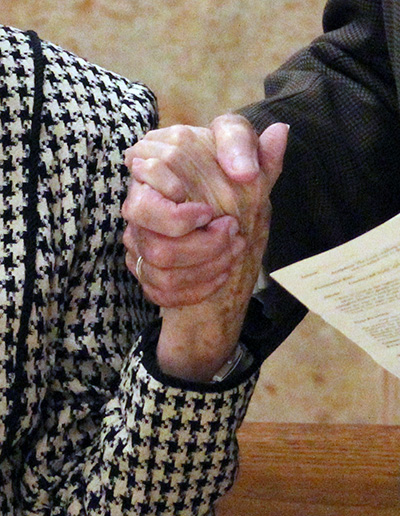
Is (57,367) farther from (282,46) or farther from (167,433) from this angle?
(282,46)

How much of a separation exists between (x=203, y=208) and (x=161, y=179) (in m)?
0.04

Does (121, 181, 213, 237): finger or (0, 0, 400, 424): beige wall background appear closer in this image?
(121, 181, 213, 237): finger

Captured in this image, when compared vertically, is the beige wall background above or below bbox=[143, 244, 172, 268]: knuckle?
below

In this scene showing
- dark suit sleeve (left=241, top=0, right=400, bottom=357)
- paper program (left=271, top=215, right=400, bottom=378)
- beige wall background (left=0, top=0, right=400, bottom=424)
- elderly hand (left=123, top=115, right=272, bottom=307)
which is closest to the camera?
paper program (left=271, top=215, right=400, bottom=378)

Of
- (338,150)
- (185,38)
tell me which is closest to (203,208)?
(338,150)

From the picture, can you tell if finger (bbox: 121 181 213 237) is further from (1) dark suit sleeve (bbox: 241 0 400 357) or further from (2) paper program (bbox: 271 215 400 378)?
(1) dark suit sleeve (bbox: 241 0 400 357)

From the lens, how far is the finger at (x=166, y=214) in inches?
26.2

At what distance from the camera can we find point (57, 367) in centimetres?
83

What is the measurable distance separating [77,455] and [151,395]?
5.4 inches

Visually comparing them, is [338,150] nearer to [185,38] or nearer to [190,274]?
[190,274]

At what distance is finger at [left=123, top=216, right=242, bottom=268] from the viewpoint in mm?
684

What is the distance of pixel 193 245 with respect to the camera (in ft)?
2.24

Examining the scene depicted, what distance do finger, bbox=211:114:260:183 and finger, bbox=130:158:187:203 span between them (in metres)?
0.04

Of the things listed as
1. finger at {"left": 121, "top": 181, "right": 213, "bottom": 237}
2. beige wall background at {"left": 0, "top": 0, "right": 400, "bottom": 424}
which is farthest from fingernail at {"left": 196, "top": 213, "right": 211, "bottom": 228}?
beige wall background at {"left": 0, "top": 0, "right": 400, "bottom": 424}
